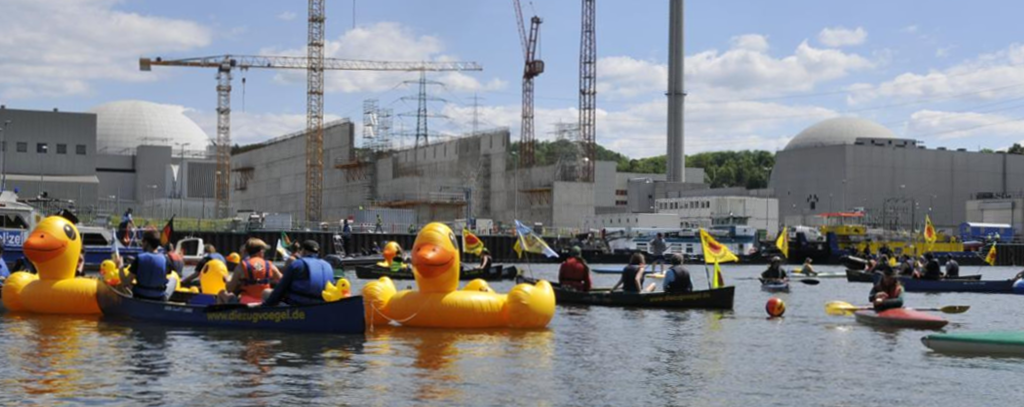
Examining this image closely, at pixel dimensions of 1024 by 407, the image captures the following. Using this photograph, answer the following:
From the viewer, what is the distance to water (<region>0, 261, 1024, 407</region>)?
17.9 meters

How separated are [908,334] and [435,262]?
12.1 m

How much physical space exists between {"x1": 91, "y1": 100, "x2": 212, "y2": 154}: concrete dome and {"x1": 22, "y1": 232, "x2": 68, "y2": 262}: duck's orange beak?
146508 mm

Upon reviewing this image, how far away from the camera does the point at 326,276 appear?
2462 cm

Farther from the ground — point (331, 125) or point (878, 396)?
point (331, 125)

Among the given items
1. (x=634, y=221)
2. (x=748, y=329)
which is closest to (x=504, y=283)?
(x=748, y=329)

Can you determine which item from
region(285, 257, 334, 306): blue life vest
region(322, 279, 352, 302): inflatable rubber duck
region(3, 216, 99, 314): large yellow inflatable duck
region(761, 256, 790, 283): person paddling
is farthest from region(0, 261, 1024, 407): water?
region(761, 256, 790, 283): person paddling

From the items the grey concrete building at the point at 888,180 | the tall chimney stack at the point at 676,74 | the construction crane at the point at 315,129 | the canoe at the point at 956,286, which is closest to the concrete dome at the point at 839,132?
the grey concrete building at the point at 888,180

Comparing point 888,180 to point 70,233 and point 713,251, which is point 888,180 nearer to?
point 713,251

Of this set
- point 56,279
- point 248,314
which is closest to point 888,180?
point 56,279

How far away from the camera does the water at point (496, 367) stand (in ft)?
58.7

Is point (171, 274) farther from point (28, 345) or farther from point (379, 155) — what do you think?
point (379, 155)

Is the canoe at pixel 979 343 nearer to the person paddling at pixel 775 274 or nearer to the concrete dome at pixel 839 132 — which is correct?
the person paddling at pixel 775 274

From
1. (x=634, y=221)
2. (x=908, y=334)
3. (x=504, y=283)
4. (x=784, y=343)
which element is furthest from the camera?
(x=634, y=221)

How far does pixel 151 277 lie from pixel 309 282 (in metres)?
5.22
